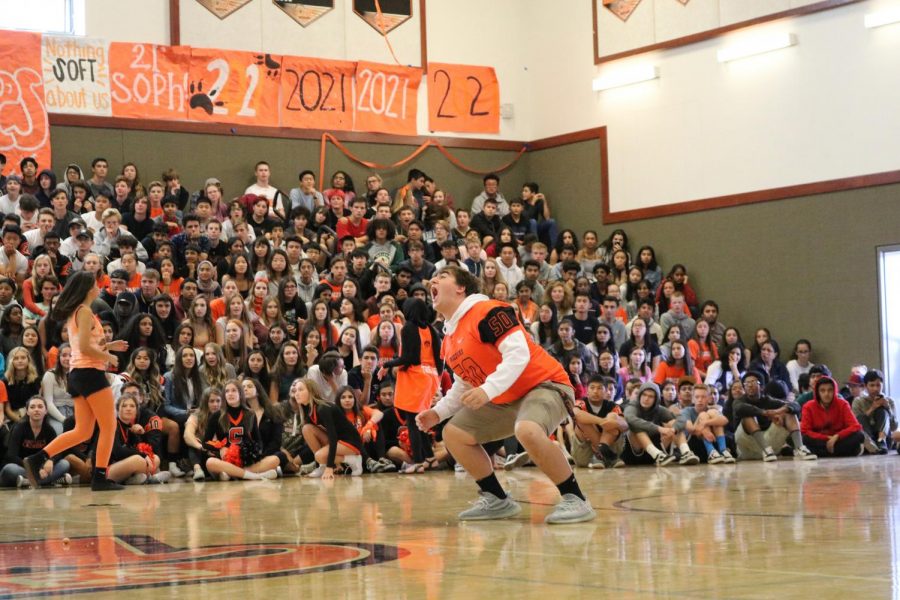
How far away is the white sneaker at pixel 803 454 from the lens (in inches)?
543

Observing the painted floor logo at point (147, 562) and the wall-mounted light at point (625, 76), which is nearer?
the painted floor logo at point (147, 562)

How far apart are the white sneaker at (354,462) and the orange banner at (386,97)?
8.97m

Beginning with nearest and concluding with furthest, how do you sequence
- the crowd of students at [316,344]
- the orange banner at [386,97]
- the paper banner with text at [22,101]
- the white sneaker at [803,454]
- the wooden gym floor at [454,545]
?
the wooden gym floor at [454,545] → the crowd of students at [316,344] → the white sneaker at [803,454] → the paper banner with text at [22,101] → the orange banner at [386,97]

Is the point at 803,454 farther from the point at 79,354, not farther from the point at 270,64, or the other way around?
the point at 270,64

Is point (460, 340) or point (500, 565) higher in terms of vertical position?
point (460, 340)

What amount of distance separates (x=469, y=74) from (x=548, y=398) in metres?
15.6

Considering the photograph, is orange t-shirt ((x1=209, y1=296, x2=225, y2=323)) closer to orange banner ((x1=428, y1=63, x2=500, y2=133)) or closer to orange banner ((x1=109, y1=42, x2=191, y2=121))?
orange banner ((x1=109, y1=42, x2=191, y2=121))

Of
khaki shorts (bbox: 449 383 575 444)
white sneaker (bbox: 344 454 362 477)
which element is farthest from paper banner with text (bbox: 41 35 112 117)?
khaki shorts (bbox: 449 383 575 444)

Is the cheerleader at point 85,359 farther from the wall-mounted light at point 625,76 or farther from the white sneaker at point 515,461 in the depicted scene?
the wall-mounted light at point 625,76

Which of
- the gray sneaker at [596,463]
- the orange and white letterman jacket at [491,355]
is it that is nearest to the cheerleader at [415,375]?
the gray sneaker at [596,463]

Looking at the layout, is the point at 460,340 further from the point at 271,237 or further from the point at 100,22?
the point at 100,22

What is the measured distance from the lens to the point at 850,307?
17.4 meters

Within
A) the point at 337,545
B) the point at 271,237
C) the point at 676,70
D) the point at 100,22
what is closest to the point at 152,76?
the point at 100,22

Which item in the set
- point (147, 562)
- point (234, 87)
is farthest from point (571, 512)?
point (234, 87)
